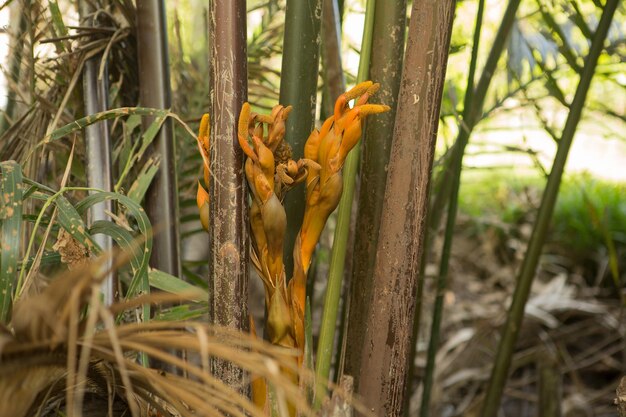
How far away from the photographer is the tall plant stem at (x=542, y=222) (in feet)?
2.47

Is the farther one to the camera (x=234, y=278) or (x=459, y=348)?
(x=459, y=348)

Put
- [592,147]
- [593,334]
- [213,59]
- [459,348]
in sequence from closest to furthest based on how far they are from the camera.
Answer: [213,59] < [459,348] < [593,334] < [592,147]

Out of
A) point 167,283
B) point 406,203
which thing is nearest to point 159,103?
point 167,283

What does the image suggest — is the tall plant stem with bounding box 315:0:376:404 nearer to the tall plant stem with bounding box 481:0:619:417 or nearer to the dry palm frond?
the dry palm frond

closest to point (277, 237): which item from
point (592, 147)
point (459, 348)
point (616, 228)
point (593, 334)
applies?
point (459, 348)

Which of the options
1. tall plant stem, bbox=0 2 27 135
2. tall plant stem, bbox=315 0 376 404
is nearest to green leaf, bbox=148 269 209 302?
tall plant stem, bbox=315 0 376 404

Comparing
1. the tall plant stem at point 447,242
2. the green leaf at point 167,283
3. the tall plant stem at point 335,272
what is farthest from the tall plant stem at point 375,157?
the tall plant stem at point 447,242

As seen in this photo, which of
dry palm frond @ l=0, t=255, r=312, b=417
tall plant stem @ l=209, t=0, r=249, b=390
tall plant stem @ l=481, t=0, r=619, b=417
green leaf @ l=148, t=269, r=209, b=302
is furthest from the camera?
tall plant stem @ l=481, t=0, r=619, b=417

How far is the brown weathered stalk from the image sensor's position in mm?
458

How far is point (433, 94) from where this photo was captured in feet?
1.51

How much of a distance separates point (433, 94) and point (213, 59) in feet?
0.49

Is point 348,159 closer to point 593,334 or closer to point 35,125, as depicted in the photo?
point 35,125

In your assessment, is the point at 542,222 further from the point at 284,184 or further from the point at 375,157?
the point at 284,184

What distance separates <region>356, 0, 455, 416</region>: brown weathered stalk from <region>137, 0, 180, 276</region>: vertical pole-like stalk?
228 mm
